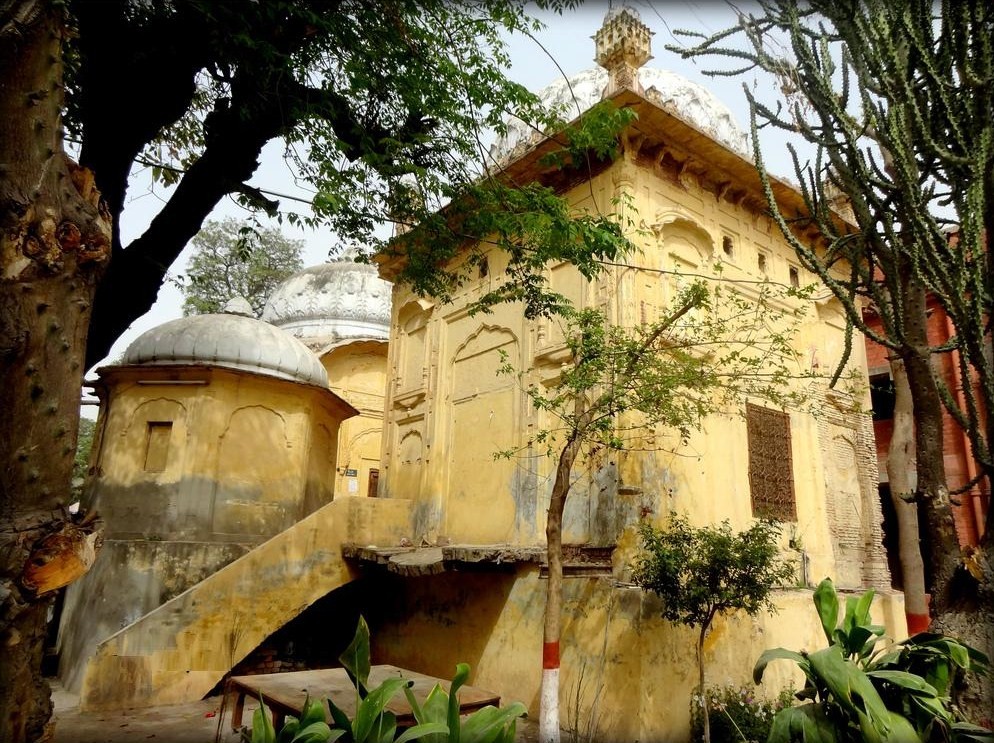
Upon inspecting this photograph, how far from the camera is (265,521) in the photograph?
11.4 metres

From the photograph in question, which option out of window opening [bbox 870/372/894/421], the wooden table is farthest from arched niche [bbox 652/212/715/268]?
window opening [bbox 870/372/894/421]

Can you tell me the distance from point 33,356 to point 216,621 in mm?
6988

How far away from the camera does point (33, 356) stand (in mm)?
2631

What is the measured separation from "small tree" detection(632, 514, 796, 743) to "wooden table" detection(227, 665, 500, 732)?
6.95 ft

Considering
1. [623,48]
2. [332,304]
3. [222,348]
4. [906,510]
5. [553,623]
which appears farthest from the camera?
[332,304]

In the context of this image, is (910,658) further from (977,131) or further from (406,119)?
(406,119)

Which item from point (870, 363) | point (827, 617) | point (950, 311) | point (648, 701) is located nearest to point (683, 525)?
point (648, 701)

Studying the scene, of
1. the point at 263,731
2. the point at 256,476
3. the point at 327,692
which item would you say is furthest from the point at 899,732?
the point at 256,476

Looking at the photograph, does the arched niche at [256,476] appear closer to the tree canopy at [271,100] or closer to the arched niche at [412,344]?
the arched niche at [412,344]

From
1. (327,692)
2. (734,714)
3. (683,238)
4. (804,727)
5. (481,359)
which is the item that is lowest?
(734,714)

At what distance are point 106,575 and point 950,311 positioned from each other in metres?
11.0

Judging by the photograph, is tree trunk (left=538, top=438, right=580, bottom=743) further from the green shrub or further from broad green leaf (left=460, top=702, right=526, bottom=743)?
broad green leaf (left=460, top=702, right=526, bottom=743)

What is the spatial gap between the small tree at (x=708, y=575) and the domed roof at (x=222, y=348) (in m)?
7.71

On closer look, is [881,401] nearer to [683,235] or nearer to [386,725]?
[683,235]
